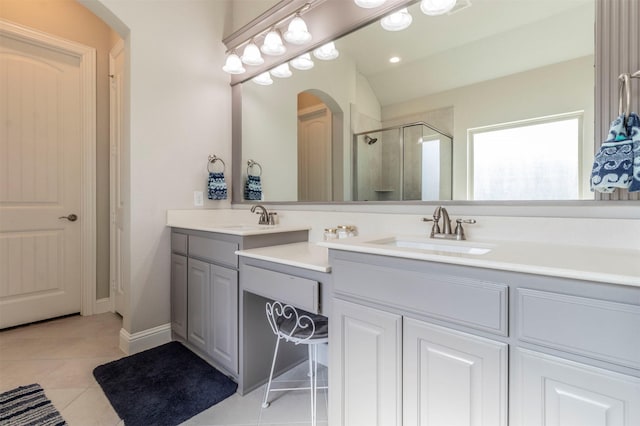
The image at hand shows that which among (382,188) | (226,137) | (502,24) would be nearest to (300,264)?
(382,188)

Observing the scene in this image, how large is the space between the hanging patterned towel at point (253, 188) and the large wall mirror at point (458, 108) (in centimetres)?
40

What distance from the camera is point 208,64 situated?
2.45 meters

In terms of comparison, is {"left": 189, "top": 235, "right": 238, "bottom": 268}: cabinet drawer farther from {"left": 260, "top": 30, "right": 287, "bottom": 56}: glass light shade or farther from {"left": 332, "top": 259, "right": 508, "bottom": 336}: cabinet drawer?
{"left": 260, "top": 30, "right": 287, "bottom": 56}: glass light shade

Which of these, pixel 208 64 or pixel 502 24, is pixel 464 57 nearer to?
pixel 502 24

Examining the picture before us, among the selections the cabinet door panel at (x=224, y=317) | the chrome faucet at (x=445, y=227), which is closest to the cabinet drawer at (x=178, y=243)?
the cabinet door panel at (x=224, y=317)

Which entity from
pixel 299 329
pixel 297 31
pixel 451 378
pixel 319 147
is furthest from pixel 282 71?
pixel 451 378

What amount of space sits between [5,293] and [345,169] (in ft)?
9.42

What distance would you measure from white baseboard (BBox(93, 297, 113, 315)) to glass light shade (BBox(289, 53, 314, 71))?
271 cm

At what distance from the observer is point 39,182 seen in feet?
8.31

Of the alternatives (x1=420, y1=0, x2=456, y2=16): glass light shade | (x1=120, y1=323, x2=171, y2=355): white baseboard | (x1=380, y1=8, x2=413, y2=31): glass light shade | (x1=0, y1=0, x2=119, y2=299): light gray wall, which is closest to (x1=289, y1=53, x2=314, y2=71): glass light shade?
(x1=380, y1=8, x2=413, y2=31): glass light shade

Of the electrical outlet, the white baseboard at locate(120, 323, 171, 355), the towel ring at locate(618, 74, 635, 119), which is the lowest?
the white baseboard at locate(120, 323, 171, 355)

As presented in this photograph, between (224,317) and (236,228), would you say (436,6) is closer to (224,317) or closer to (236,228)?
(236,228)

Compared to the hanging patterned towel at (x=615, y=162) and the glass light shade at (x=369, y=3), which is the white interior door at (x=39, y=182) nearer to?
the glass light shade at (x=369, y=3)

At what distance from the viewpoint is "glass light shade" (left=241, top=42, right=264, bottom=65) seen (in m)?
2.21
